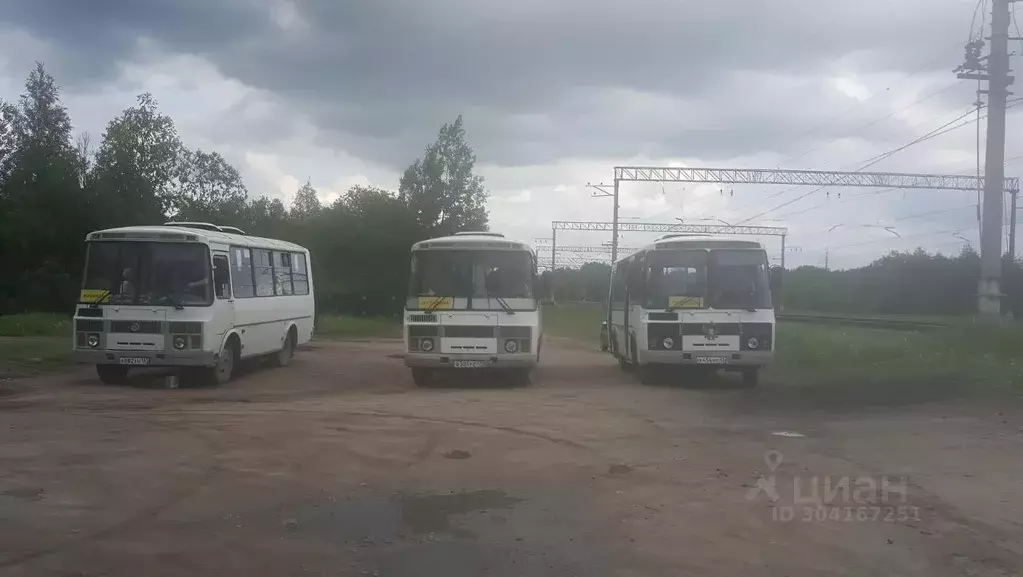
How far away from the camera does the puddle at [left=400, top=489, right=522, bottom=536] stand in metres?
7.04

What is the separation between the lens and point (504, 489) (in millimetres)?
8344

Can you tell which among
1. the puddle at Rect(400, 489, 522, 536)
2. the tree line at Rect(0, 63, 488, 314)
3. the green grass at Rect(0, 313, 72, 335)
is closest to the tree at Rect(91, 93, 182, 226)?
the tree line at Rect(0, 63, 488, 314)

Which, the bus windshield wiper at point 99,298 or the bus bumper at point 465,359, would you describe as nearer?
the bus windshield wiper at point 99,298

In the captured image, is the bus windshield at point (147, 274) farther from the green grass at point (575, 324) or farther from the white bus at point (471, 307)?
the green grass at point (575, 324)

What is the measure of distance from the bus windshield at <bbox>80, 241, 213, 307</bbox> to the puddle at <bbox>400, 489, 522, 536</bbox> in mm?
9630

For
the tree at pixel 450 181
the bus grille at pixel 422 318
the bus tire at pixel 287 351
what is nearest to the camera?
the bus grille at pixel 422 318

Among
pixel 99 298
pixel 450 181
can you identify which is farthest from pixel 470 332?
pixel 450 181

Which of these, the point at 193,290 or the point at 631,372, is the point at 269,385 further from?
the point at 631,372

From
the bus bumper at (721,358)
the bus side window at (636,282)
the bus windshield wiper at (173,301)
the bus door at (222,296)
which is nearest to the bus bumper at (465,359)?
the bus bumper at (721,358)

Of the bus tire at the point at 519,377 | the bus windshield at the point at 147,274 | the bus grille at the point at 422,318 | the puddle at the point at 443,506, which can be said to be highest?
the bus windshield at the point at 147,274

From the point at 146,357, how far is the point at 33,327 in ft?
65.7

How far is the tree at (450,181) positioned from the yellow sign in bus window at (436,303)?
39060 millimetres

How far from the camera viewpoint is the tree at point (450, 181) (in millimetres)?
56781

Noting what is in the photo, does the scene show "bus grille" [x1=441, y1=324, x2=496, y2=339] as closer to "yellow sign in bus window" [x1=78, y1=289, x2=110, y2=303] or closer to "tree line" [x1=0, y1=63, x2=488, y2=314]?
"yellow sign in bus window" [x1=78, y1=289, x2=110, y2=303]
